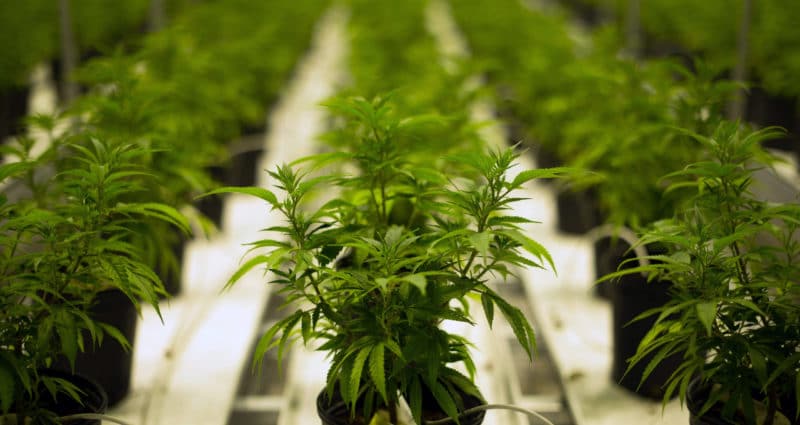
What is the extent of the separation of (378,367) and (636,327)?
1315 mm

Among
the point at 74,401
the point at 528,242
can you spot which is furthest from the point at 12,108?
the point at 528,242

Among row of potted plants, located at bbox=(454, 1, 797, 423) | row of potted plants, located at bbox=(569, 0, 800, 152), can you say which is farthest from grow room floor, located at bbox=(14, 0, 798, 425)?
row of potted plants, located at bbox=(569, 0, 800, 152)

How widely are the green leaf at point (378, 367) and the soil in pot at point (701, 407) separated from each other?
70cm

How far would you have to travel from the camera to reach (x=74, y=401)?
6.81ft

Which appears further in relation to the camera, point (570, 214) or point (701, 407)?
point (570, 214)

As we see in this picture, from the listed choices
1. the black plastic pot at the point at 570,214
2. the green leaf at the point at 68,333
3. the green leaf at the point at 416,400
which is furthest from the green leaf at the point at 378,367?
the black plastic pot at the point at 570,214

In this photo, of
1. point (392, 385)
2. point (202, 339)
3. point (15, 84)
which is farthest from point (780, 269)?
point (15, 84)

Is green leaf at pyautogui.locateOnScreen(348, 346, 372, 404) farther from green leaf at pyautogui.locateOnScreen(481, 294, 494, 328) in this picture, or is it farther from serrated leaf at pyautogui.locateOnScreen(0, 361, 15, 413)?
serrated leaf at pyautogui.locateOnScreen(0, 361, 15, 413)

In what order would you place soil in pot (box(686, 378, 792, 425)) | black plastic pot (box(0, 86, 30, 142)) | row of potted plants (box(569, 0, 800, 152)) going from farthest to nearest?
1. black plastic pot (box(0, 86, 30, 142))
2. row of potted plants (box(569, 0, 800, 152))
3. soil in pot (box(686, 378, 792, 425))

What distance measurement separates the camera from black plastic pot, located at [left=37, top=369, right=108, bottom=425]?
2029 millimetres

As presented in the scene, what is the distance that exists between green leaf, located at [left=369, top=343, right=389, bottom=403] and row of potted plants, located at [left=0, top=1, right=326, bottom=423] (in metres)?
0.48

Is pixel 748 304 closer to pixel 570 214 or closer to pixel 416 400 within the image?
pixel 416 400

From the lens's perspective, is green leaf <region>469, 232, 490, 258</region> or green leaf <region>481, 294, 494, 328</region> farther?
green leaf <region>481, 294, 494, 328</region>

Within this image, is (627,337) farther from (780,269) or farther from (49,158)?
(49,158)
